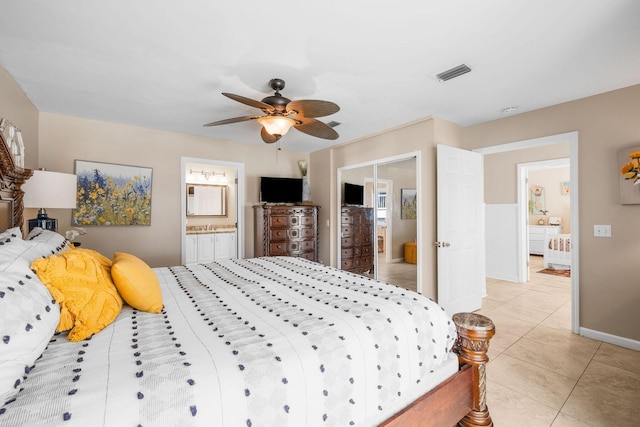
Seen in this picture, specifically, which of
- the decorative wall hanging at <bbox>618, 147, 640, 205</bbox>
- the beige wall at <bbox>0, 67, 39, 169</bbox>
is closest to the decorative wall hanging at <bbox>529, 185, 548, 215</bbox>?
the decorative wall hanging at <bbox>618, 147, 640, 205</bbox>

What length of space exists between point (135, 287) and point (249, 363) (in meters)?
0.80

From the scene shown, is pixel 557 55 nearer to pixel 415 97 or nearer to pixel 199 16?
pixel 415 97

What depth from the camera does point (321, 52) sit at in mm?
2154

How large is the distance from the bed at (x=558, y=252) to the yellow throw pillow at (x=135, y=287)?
7.27m

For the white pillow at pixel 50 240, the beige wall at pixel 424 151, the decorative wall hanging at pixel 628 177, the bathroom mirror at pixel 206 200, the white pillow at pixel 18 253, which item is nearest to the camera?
the white pillow at pixel 18 253

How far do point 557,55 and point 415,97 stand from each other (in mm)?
1153

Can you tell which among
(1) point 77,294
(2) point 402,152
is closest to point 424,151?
(2) point 402,152

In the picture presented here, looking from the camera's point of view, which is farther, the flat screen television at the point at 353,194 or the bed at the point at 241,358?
the flat screen television at the point at 353,194

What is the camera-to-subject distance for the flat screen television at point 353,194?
15.4 ft

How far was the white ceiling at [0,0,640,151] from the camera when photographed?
5.63 feet

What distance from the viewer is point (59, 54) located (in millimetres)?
2178

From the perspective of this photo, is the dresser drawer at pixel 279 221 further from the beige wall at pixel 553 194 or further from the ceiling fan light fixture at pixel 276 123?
the beige wall at pixel 553 194

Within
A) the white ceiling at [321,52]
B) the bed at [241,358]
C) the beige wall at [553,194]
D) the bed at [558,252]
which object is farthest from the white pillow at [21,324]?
the beige wall at [553,194]

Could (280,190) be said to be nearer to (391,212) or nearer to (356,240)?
(356,240)
